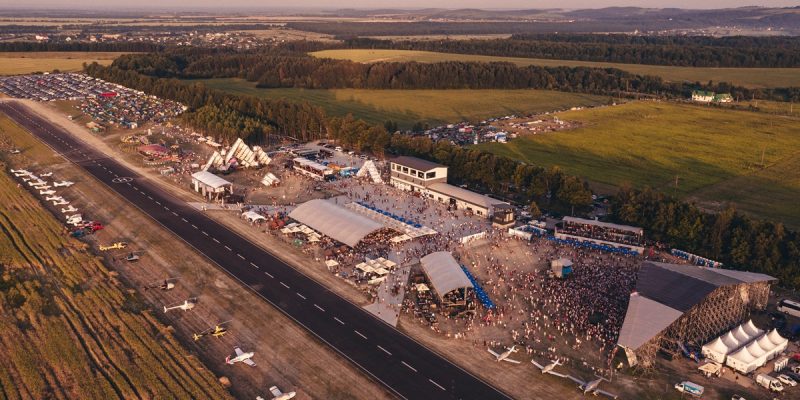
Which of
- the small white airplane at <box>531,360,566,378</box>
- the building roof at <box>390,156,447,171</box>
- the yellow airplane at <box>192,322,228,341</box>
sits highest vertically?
the building roof at <box>390,156,447,171</box>

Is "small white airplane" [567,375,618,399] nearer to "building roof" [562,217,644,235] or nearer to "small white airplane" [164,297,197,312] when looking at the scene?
"building roof" [562,217,644,235]

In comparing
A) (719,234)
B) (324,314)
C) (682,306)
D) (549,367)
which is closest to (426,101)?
(719,234)

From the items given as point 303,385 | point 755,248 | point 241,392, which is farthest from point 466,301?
point 755,248

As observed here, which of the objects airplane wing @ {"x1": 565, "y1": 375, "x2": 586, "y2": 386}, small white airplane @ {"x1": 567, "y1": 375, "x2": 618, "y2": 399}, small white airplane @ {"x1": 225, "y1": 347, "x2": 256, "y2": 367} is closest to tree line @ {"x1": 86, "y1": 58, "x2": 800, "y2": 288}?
small white airplane @ {"x1": 567, "y1": 375, "x2": 618, "y2": 399}

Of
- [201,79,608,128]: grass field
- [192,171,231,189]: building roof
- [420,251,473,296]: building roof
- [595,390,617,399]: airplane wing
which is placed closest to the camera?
[595,390,617,399]: airplane wing

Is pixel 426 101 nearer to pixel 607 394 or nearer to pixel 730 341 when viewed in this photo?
pixel 730 341

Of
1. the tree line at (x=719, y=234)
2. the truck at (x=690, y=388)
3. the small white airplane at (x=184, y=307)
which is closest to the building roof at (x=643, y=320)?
the truck at (x=690, y=388)

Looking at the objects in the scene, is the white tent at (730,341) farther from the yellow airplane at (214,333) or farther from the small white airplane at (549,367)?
the yellow airplane at (214,333)

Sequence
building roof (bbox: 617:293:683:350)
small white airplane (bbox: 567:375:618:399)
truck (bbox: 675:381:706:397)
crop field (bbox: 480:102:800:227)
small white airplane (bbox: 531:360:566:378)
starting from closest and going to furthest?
truck (bbox: 675:381:706:397)
small white airplane (bbox: 567:375:618:399)
small white airplane (bbox: 531:360:566:378)
building roof (bbox: 617:293:683:350)
crop field (bbox: 480:102:800:227)
